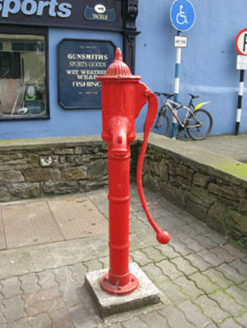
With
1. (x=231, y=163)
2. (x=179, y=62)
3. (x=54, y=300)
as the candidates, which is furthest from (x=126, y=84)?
(x=179, y=62)

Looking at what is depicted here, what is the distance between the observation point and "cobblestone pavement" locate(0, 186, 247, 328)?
2.42 meters

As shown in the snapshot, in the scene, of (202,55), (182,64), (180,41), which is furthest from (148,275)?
(202,55)

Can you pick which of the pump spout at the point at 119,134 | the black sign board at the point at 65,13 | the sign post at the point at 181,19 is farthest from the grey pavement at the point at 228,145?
the pump spout at the point at 119,134

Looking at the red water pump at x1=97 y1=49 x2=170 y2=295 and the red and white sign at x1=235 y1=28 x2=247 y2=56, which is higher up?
A: the red and white sign at x1=235 y1=28 x2=247 y2=56

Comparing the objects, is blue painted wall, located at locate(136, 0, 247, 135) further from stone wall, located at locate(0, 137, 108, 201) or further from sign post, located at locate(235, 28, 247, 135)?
stone wall, located at locate(0, 137, 108, 201)

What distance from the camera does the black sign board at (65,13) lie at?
6816 mm

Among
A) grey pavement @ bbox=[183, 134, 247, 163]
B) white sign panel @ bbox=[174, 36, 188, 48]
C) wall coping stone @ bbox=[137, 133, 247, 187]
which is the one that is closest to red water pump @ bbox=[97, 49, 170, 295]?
wall coping stone @ bbox=[137, 133, 247, 187]

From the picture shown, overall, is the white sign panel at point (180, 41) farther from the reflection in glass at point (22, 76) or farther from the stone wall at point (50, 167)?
the stone wall at point (50, 167)

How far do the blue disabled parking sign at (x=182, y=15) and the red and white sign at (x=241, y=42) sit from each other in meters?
1.44

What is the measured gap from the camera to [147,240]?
139 inches

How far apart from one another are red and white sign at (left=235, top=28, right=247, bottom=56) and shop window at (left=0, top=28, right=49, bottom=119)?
4.86 m

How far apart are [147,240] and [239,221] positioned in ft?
3.04

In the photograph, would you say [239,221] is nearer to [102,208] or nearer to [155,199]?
[155,199]

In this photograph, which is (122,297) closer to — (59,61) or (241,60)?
(59,61)
